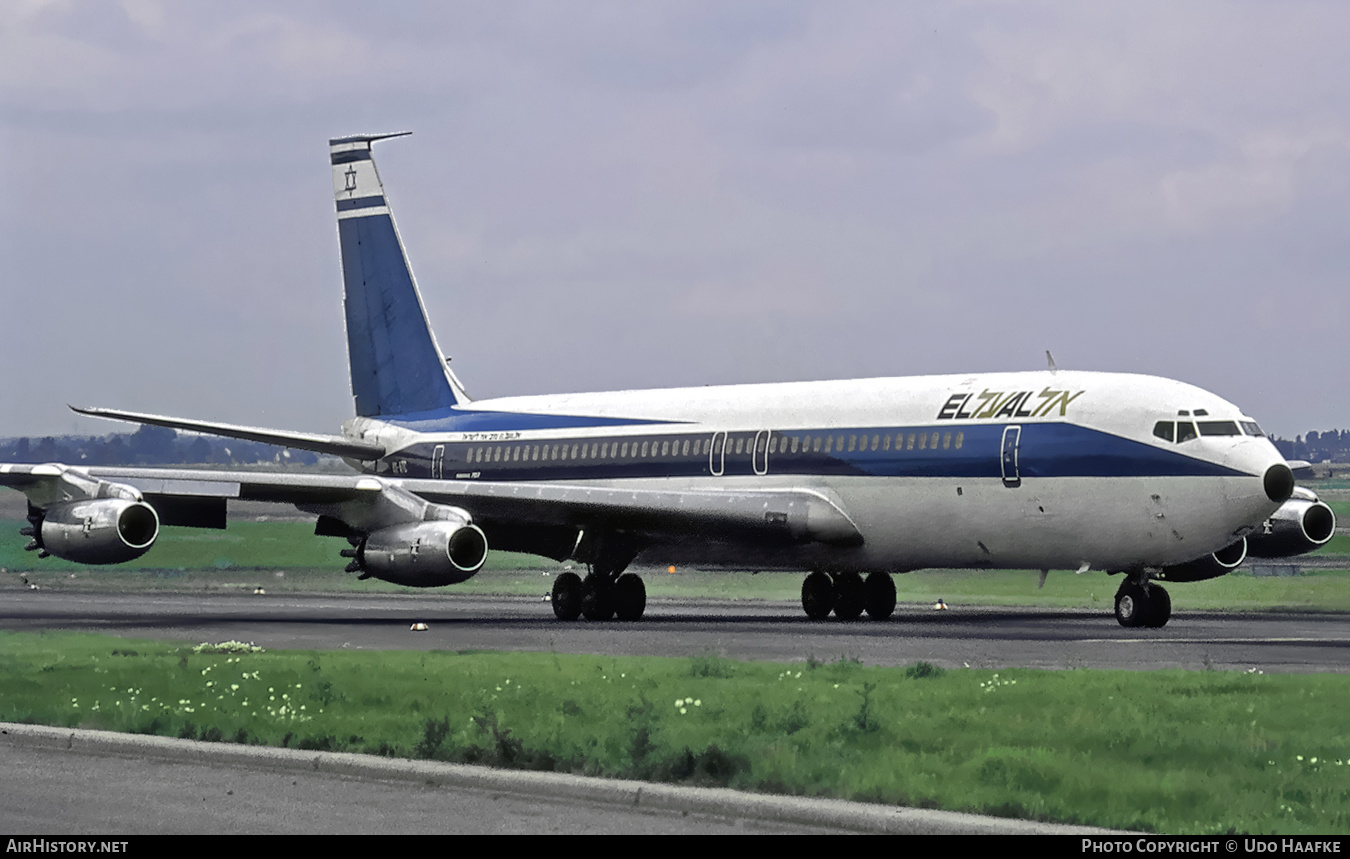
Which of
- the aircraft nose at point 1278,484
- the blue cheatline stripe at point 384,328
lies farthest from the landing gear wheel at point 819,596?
the blue cheatline stripe at point 384,328

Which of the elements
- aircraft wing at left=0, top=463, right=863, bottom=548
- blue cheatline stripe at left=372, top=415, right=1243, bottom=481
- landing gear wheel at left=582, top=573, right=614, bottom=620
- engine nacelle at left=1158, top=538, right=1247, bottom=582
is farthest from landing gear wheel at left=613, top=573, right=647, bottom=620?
engine nacelle at left=1158, top=538, right=1247, bottom=582

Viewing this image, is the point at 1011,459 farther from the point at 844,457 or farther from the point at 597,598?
the point at 597,598

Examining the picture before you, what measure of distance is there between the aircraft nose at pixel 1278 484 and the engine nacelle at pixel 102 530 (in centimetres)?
1680

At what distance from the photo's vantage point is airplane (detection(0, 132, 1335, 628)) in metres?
27.3

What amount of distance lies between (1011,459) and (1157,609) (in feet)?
10.2

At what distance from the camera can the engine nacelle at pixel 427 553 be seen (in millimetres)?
29500

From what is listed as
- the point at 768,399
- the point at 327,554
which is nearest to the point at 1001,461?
the point at 768,399

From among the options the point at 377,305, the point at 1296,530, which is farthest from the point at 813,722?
the point at 377,305

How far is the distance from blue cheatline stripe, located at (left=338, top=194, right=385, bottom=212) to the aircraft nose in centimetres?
2279

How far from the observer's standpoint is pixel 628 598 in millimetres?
32781

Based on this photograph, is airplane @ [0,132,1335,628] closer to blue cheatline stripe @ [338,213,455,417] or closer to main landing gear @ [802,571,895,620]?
main landing gear @ [802,571,895,620]

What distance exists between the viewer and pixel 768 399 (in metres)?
33.0

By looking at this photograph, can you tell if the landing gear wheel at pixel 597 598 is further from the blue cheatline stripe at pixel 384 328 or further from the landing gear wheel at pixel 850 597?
the blue cheatline stripe at pixel 384 328
